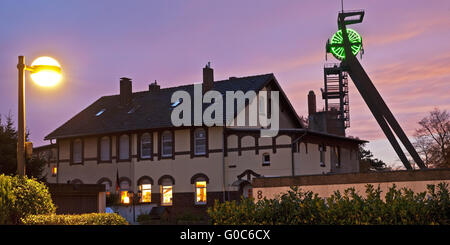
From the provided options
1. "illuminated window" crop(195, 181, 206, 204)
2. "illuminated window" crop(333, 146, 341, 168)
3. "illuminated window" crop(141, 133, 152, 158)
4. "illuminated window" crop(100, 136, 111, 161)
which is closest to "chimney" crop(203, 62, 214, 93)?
"illuminated window" crop(141, 133, 152, 158)

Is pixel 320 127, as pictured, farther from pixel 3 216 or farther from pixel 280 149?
pixel 3 216

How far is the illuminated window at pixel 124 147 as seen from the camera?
145 feet

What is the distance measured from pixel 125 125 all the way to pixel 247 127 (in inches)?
403

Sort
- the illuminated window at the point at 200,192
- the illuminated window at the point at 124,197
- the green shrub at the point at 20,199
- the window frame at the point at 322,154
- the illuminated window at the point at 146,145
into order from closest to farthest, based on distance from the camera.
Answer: the green shrub at the point at 20,199 < the illuminated window at the point at 200,192 < the illuminated window at the point at 124,197 < the window frame at the point at 322,154 < the illuminated window at the point at 146,145

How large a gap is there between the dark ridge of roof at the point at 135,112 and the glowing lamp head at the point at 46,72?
2861cm

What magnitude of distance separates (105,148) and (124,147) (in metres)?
2.03

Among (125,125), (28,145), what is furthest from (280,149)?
(28,145)

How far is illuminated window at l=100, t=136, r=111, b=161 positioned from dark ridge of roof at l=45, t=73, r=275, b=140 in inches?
37.2

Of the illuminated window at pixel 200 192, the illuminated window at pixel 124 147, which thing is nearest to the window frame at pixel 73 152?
the illuminated window at pixel 124 147

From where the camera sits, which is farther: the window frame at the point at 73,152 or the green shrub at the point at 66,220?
the window frame at the point at 73,152

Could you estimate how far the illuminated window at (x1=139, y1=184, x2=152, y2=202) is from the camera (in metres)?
42.2

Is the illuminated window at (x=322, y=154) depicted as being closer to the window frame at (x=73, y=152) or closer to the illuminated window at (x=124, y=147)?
the illuminated window at (x=124, y=147)

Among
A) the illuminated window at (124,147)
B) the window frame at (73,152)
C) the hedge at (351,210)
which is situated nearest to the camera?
the hedge at (351,210)

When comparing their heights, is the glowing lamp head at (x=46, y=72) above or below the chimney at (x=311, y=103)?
below
